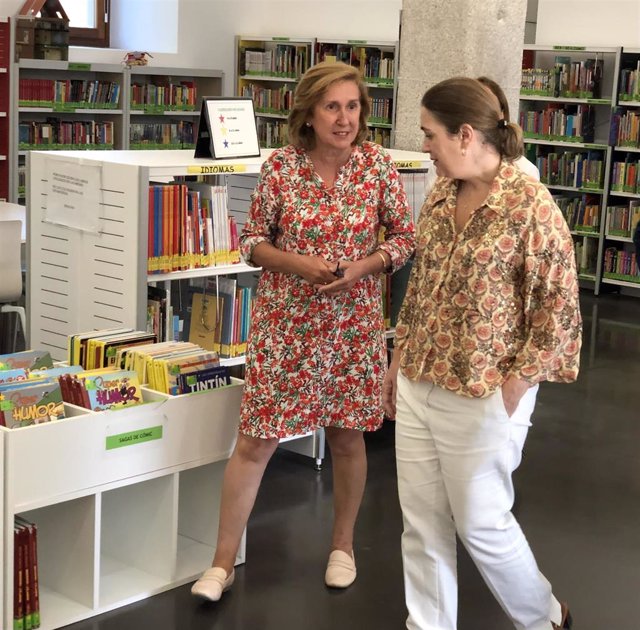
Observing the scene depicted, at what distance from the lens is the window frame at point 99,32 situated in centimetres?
1052

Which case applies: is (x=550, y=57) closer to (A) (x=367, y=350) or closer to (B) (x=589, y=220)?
(B) (x=589, y=220)

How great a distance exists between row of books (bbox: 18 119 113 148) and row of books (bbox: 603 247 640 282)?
182 inches

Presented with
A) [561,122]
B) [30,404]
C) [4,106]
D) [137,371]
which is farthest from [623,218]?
[30,404]

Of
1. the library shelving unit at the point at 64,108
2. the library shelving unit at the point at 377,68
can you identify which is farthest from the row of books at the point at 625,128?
the library shelving unit at the point at 64,108

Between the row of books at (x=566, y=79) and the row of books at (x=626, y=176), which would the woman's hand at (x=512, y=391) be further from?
the row of books at (x=566, y=79)

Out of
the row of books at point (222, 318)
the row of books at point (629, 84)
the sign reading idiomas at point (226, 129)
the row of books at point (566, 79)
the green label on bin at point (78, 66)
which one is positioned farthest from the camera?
the green label on bin at point (78, 66)

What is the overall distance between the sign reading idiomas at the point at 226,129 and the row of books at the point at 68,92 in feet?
17.5

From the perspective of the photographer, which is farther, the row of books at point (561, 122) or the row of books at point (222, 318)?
the row of books at point (561, 122)

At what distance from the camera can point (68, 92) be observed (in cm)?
933

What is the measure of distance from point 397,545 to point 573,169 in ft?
20.1

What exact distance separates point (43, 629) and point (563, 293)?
170cm

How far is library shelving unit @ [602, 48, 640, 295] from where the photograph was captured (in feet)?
28.2

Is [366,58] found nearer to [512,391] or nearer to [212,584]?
[212,584]

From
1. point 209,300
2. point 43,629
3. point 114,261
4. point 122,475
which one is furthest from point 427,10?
point 43,629
